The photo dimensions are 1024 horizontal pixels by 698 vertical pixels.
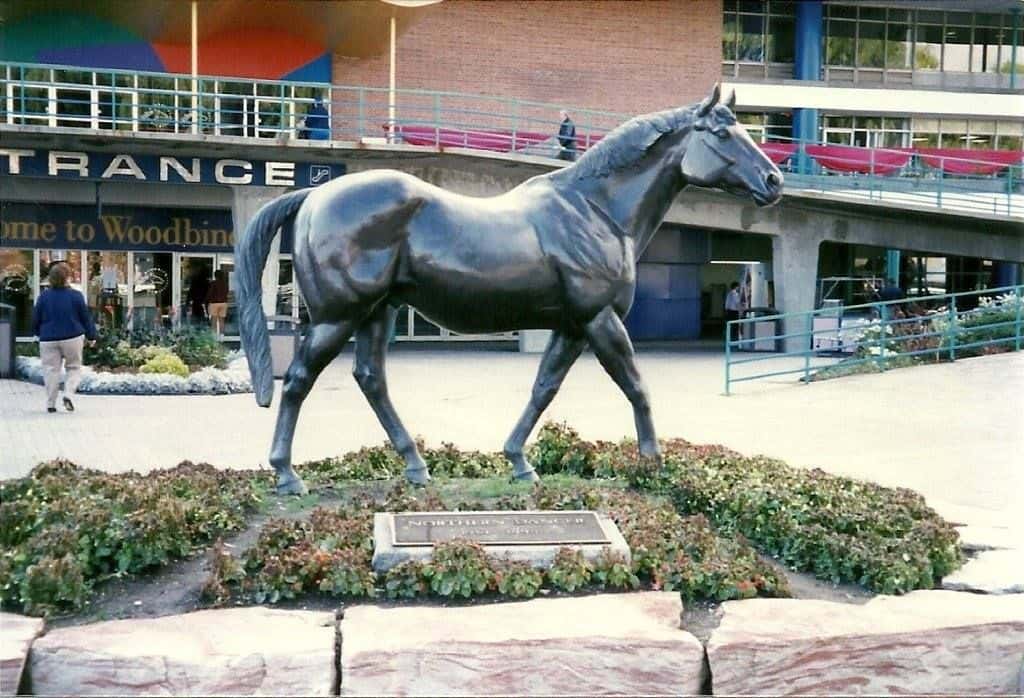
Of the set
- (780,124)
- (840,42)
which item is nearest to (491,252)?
(780,124)

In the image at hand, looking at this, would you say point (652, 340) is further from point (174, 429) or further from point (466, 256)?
point (466, 256)

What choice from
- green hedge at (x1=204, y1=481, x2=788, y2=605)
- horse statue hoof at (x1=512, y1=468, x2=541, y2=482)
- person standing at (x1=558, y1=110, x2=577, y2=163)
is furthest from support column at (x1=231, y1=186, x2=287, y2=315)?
green hedge at (x1=204, y1=481, x2=788, y2=605)

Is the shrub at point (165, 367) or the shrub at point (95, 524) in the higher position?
the shrub at point (165, 367)

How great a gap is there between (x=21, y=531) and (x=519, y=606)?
2937mm

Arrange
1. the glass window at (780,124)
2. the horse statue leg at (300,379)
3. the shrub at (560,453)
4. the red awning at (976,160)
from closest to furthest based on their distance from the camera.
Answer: the horse statue leg at (300,379)
the shrub at (560,453)
the red awning at (976,160)
the glass window at (780,124)

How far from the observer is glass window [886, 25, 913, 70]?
41.7 meters

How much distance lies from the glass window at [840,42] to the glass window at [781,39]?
156cm

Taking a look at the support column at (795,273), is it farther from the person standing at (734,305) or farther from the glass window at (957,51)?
the glass window at (957,51)

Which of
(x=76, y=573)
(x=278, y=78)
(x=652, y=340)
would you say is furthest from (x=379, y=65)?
(x=76, y=573)

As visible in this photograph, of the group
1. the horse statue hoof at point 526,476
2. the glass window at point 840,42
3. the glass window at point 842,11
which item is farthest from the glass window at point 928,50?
the horse statue hoof at point 526,476

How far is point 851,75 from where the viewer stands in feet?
136

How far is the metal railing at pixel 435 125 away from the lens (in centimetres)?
2666

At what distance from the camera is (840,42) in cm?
4125

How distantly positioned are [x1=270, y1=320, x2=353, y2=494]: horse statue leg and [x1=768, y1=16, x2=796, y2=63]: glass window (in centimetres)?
3641
